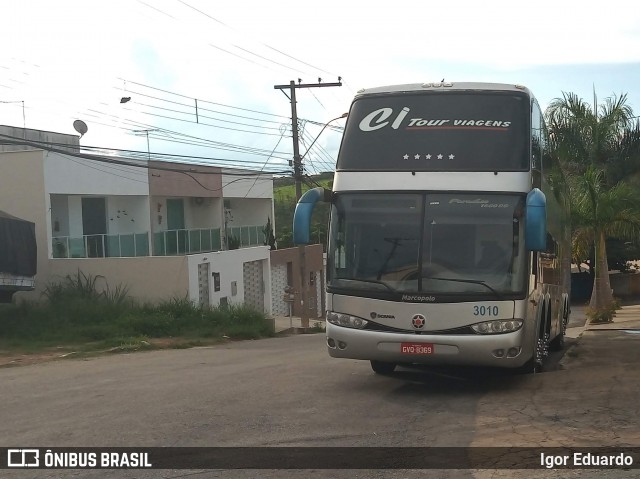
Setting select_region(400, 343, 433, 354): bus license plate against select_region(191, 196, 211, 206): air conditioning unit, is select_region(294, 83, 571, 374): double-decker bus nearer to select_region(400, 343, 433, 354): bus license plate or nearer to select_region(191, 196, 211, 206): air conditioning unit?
select_region(400, 343, 433, 354): bus license plate

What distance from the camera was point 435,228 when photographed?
34.5ft

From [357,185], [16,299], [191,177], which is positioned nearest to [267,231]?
[191,177]

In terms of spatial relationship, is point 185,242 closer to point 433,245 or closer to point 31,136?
point 31,136

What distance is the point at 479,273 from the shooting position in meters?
10.4

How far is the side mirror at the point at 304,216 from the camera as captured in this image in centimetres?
1060

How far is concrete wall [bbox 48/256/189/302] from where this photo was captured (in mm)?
26547

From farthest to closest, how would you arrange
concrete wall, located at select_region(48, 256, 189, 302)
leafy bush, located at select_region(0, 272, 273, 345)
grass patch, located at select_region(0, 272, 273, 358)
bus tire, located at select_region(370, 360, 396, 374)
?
concrete wall, located at select_region(48, 256, 189, 302) → leafy bush, located at select_region(0, 272, 273, 345) → grass patch, located at select_region(0, 272, 273, 358) → bus tire, located at select_region(370, 360, 396, 374)

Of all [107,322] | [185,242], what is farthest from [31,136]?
[107,322]

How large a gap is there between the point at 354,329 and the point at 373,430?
2229mm

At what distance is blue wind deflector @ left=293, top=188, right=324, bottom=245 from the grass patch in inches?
426

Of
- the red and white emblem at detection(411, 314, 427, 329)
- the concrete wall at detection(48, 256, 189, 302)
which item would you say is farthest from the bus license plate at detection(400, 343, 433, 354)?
the concrete wall at detection(48, 256, 189, 302)

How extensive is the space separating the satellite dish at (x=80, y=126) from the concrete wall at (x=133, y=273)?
22.3 ft

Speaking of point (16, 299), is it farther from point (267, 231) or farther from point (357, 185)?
point (357, 185)

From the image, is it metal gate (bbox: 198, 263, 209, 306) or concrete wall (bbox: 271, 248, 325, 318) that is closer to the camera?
metal gate (bbox: 198, 263, 209, 306)
